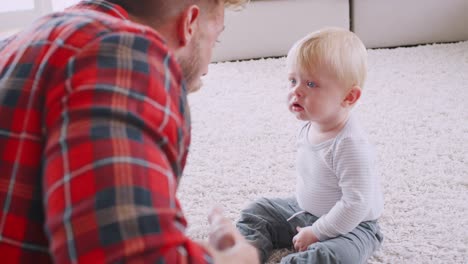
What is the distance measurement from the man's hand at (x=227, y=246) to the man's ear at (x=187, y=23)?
25 cm

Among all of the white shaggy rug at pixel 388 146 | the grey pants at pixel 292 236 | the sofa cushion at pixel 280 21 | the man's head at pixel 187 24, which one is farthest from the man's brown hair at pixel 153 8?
the sofa cushion at pixel 280 21

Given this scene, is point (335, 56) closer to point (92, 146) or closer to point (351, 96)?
point (351, 96)

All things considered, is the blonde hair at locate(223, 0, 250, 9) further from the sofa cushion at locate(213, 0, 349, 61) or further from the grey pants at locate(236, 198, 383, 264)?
the sofa cushion at locate(213, 0, 349, 61)

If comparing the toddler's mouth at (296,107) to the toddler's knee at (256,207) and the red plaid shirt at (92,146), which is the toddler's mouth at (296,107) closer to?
the toddler's knee at (256,207)

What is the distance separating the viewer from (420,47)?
2.99 m

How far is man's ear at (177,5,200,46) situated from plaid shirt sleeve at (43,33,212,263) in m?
0.24

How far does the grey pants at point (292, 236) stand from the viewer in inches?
47.3

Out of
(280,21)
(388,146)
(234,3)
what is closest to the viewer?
(234,3)

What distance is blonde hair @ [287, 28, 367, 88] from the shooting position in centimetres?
126

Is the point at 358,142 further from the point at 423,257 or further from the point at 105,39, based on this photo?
the point at 105,39

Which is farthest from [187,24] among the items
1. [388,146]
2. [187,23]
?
[388,146]

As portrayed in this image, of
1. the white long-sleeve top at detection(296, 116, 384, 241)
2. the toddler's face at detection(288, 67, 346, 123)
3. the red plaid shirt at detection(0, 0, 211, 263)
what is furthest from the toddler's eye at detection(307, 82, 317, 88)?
the red plaid shirt at detection(0, 0, 211, 263)

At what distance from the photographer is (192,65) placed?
34.4 inches

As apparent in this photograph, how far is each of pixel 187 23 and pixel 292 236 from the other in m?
0.71
